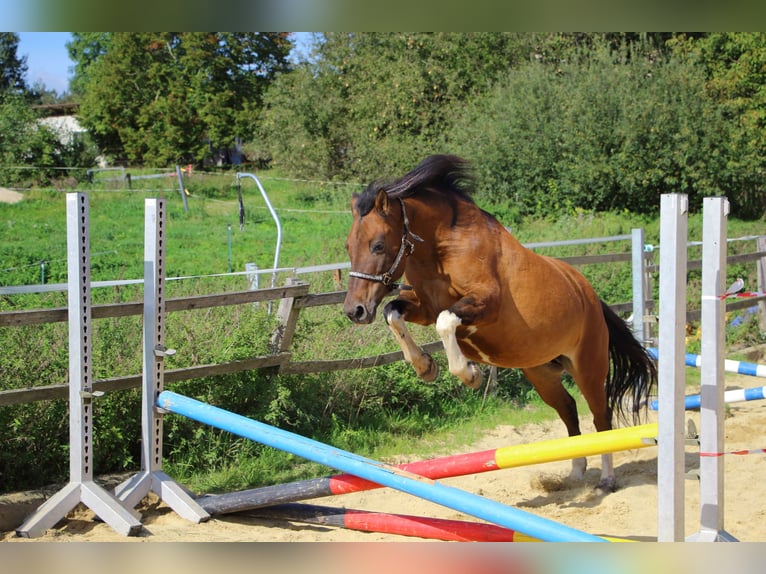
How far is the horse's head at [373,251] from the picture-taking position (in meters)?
3.47

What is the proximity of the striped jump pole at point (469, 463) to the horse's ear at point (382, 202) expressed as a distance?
1.20 metres

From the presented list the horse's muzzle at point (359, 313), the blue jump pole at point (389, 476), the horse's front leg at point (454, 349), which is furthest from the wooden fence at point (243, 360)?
the horse's front leg at point (454, 349)

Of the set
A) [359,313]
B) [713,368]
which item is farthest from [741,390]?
[359,313]

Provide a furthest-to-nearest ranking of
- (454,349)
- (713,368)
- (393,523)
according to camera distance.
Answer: (393,523), (454,349), (713,368)

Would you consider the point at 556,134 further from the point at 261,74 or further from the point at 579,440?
the point at 261,74

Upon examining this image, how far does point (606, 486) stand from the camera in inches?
189

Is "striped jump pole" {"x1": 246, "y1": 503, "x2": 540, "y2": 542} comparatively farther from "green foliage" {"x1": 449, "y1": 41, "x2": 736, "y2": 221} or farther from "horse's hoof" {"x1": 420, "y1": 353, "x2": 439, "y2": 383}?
"green foliage" {"x1": 449, "y1": 41, "x2": 736, "y2": 221}

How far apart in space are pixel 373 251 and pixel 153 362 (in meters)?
1.41

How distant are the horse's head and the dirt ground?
1.28 meters

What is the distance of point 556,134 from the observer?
55.9 ft

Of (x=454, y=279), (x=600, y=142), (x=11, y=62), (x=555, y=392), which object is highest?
(x=11, y=62)

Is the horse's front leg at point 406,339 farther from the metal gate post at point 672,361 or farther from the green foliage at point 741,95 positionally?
the green foliage at point 741,95

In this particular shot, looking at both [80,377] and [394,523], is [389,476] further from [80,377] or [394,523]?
[80,377]
